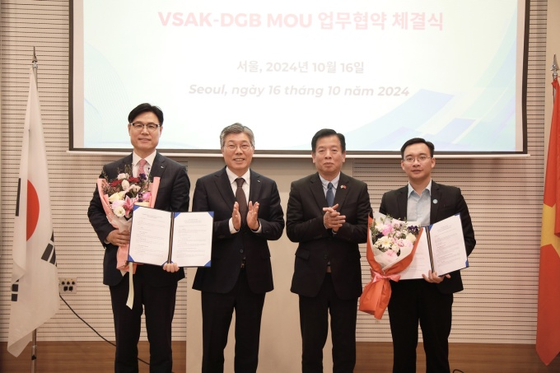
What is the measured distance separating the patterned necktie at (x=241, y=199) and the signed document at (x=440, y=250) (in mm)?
975

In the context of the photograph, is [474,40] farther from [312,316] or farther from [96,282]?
[96,282]

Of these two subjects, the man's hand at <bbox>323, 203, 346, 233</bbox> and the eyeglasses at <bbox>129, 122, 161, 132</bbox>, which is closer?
the man's hand at <bbox>323, 203, 346, 233</bbox>

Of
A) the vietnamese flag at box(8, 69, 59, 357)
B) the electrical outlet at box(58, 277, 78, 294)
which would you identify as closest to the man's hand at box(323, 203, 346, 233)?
the vietnamese flag at box(8, 69, 59, 357)

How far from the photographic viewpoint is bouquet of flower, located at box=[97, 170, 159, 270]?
2730 mm

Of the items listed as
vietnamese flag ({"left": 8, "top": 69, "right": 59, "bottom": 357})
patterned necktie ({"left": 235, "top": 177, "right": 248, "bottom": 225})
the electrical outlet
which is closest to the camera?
patterned necktie ({"left": 235, "top": 177, "right": 248, "bottom": 225})

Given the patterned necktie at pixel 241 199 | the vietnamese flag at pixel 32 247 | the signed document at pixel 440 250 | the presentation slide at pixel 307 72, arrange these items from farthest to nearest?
the presentation slide at pixel 307 72 < the vietnamese flag at pixel 32 247 < the patterned necktie at pixel 241 199 < the signed document at pixel 440 250

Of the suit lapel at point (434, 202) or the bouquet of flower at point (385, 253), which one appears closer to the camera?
the bouquet of flower at point (385, 253)

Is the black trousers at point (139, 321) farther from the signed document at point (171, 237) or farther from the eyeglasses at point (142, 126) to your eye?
the eyeglasses at point (142, 126)

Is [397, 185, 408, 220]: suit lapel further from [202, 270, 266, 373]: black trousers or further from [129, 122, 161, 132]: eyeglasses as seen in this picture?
[129, 122, 161, 132]: eyeglasses

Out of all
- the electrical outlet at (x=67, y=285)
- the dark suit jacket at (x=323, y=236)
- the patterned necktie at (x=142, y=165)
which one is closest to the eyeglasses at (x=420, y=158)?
the dark suit jacket at (x=323, y=236)

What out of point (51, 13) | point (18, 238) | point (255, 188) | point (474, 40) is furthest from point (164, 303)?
point (474, 40)

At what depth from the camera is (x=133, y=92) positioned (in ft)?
Answer: 12.6

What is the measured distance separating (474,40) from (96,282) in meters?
3.64

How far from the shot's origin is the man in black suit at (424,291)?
9.55 ft
